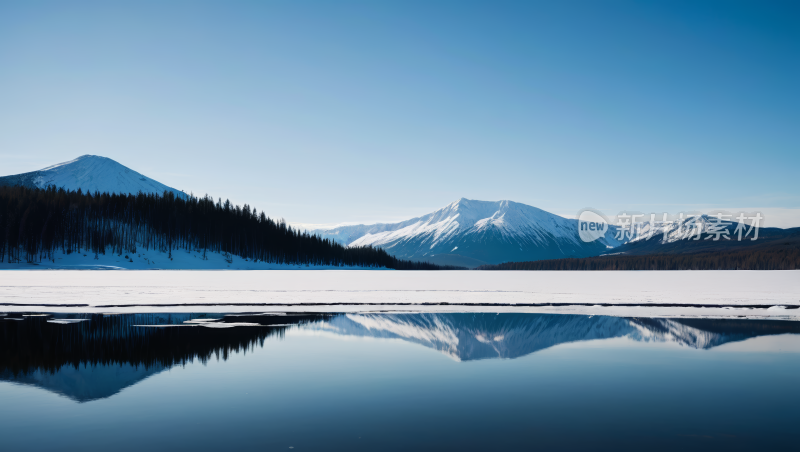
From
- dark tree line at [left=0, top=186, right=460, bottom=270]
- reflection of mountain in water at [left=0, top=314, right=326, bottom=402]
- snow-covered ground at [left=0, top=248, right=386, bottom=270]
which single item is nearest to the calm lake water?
reflection of mountain in water at [left=0, top=314, right=326, bottom=402]

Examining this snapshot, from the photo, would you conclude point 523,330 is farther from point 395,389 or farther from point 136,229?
point 136,229

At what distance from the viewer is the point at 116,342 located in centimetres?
1628

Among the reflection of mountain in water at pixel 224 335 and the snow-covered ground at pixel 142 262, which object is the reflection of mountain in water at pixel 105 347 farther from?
the snow-covered ground at pixel 142 262

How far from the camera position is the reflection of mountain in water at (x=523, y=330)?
55.7 ft

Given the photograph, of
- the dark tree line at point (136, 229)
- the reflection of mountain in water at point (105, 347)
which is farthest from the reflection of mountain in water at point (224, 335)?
the dark tree line at point (136, 229)

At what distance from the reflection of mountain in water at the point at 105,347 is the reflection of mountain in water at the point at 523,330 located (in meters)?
4.13

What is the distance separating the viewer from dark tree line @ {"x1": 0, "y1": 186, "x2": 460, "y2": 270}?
325 feet

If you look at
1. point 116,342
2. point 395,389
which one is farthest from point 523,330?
point 116,342

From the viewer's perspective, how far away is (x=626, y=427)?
27.7 ft

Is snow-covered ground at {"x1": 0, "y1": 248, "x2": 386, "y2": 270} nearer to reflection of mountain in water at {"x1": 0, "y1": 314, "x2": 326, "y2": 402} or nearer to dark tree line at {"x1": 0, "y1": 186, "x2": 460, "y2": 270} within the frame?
dark tree line at {"x1": 0, "y1": 186, "x2": 460, "y2": 270}

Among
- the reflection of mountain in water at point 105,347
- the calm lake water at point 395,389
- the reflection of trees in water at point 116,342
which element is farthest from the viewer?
the reflection of trees in water at point 116,342

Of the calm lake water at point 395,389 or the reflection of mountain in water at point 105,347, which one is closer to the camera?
the calm lake water at point 395,389

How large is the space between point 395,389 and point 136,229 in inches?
5065

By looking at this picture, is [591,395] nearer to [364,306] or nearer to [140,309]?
[364,306]
